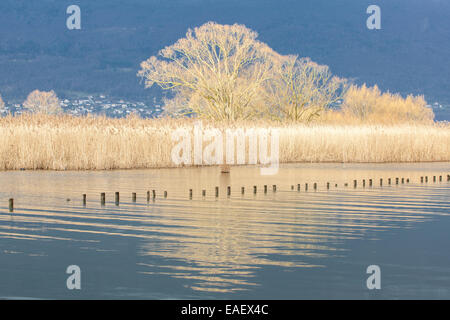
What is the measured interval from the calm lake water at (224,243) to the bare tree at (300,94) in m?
25.5

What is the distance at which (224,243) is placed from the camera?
44.5 ft

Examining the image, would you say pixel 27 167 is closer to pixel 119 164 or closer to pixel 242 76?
pixel 119 164

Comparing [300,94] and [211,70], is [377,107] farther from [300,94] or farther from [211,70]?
[211,70]

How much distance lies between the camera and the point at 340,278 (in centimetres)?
1102

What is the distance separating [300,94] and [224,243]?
3682 centimetres

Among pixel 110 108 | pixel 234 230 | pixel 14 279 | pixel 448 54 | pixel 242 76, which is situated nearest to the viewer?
pixel 14 279

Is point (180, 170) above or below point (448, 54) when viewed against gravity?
below

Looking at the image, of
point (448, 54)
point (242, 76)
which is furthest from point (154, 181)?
point (448, 54)

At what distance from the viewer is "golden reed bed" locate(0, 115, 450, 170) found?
29750 millimetres

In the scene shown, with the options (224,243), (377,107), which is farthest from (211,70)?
(224,243)
